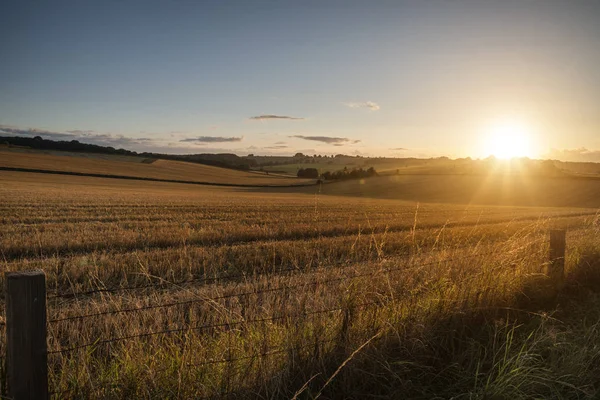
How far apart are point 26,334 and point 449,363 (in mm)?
3818

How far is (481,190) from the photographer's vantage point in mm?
66188

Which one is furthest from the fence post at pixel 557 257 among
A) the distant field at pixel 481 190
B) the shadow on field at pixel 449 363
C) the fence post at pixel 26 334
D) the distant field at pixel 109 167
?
the distant field at pixel 109 167

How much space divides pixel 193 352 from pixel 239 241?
1134 centimetres

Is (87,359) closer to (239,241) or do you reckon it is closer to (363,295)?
(363,295)

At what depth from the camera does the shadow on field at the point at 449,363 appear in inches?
144

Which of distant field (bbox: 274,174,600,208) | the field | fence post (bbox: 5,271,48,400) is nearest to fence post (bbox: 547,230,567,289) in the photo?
the field

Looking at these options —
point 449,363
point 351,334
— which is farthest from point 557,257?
point 351,334

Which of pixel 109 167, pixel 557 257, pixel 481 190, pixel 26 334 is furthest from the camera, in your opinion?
pixel 109 167

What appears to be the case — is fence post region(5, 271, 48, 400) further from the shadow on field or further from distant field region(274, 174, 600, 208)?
distant field region(274, 174, 600, 208)

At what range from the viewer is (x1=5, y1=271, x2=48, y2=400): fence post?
2559mm

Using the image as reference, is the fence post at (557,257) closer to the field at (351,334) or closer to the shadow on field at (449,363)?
the field at (351,334)

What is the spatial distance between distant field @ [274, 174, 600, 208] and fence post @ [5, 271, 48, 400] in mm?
57530

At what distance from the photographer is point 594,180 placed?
64.9 meters

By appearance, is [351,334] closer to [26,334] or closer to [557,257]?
[26,334]
